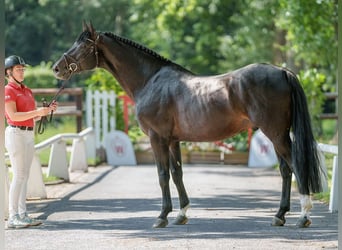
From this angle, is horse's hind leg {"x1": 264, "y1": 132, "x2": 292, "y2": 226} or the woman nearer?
horse's hind leg {"x1": 264, "y1": 132, "x2": 292, "y2": 226}

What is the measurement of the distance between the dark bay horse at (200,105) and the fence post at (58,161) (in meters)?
Result: 5.70

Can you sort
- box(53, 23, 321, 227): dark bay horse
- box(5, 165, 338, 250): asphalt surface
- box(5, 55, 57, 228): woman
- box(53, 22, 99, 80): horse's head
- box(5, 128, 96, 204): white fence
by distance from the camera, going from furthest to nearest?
box(5, 128, 96, 204): white fence
box(53, 22, 99, 80): horse's head
box(5, 55, 57, 228): woman
box(53, 23, 321, 227): dark bay horse
box(5, 165, 338, 250): asphalt surface

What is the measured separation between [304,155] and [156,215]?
2506 millimetres

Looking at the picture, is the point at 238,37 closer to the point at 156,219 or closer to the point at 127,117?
the point at 127,117

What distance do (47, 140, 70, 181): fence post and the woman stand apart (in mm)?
5934

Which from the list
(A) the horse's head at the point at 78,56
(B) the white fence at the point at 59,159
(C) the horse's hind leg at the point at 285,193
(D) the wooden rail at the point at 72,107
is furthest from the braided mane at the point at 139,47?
(D) the wooden rail at the point at 72,107

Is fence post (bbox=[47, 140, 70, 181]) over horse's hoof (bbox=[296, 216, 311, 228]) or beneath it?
over

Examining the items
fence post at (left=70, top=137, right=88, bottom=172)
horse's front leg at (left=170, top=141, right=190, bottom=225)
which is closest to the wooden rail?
fence post at (left=70, top=137, right=88, bottom=172)

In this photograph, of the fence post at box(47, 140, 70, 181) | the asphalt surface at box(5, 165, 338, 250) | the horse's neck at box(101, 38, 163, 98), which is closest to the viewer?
the asphalt surface at box(5, 165, 338, 250)

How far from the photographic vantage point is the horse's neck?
11.7m

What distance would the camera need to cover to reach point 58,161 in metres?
17.5

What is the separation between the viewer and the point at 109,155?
23.2 m

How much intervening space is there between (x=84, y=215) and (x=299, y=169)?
3.18 metres

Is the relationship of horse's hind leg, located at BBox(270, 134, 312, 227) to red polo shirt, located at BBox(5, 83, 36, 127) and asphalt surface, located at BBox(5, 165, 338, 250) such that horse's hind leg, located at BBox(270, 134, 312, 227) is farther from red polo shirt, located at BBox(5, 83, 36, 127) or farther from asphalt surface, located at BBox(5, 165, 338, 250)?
red polo shirt, located at BBox(5, 83, 36, 127)
